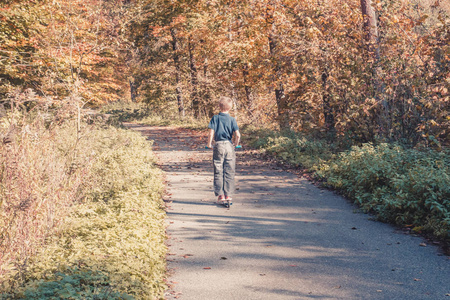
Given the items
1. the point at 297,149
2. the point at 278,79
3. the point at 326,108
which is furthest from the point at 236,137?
the point at 278,79

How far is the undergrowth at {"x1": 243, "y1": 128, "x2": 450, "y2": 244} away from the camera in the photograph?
20.8 ft

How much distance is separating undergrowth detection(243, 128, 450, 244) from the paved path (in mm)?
348

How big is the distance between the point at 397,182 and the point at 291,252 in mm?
2796

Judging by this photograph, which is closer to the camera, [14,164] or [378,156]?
[14,164]

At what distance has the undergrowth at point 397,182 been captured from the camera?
249 inches

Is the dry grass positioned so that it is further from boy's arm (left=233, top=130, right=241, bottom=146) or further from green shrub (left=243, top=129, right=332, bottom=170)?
green shrub (left=243, top=129, right=332, bottom=170)

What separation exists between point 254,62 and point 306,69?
5.22 metres

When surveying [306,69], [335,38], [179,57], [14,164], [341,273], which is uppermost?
[179,57]

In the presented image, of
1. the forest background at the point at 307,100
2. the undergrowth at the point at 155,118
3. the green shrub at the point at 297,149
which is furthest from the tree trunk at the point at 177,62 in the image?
the green shrub at the point at 297,149

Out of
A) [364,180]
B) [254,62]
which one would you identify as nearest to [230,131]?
[364,180]

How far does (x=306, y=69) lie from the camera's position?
1345 centimetres

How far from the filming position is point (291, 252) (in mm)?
5598

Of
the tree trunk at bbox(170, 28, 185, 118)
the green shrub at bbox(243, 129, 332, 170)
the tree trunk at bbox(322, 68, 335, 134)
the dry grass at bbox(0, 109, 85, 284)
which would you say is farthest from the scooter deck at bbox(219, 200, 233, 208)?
the tree trunk at bbox(170, 28, 185, 118)

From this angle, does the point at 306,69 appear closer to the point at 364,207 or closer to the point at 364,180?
the point at 364,180
